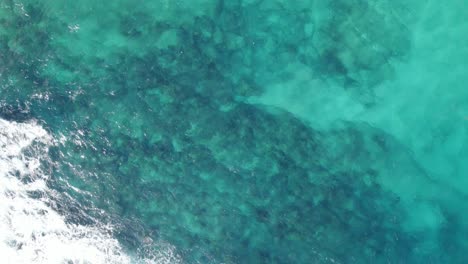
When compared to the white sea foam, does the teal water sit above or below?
above

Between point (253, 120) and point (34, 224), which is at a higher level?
point (253, 120)

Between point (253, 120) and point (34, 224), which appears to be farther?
point (253, 120)

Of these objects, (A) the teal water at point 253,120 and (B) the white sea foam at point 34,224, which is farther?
(A) the teal water at point 253,120

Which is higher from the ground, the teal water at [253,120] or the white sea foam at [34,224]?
the teal water at [253,120]

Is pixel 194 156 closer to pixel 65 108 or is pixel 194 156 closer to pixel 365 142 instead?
pixel 65 108
